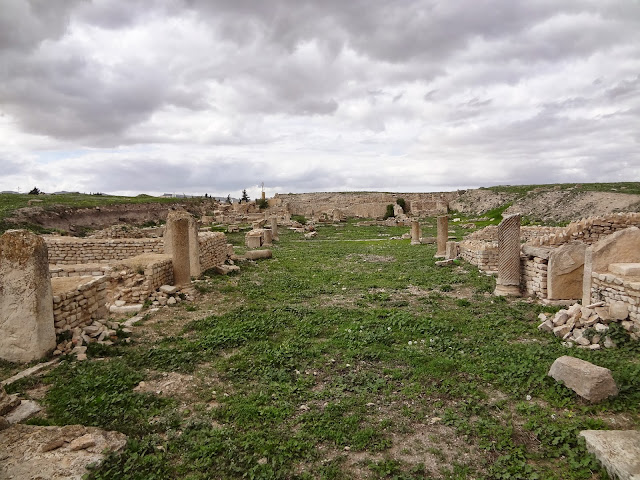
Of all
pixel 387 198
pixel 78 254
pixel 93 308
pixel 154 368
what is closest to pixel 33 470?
pixel 154 368

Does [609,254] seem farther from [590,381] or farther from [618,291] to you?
[590,381]

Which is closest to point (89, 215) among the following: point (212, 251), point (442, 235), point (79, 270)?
point (212, 251)

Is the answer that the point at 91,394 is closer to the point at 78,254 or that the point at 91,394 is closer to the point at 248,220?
the point at 78,254

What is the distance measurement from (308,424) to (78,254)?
13.6 metres

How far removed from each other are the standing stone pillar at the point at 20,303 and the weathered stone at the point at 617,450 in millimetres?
7556

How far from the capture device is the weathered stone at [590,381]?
4.79m

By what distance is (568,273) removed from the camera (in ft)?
29.7

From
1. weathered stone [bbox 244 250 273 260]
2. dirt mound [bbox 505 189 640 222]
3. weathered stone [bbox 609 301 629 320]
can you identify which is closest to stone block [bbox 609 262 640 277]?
weathered stone [bbox 609 301 629 320]

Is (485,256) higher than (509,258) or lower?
lower

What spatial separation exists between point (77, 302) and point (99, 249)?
831cm

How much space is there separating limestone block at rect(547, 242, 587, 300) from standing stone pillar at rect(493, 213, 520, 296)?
Result: 3.94ft

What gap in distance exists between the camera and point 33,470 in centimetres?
366

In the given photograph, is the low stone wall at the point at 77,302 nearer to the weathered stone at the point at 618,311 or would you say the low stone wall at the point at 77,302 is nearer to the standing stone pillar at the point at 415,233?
the weathered stone at the point at 618,311

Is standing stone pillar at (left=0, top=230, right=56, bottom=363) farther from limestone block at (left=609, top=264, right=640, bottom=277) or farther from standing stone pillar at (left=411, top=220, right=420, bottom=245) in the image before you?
standing stone pillar at (left=411, top=220, right=420, bottom=245)
